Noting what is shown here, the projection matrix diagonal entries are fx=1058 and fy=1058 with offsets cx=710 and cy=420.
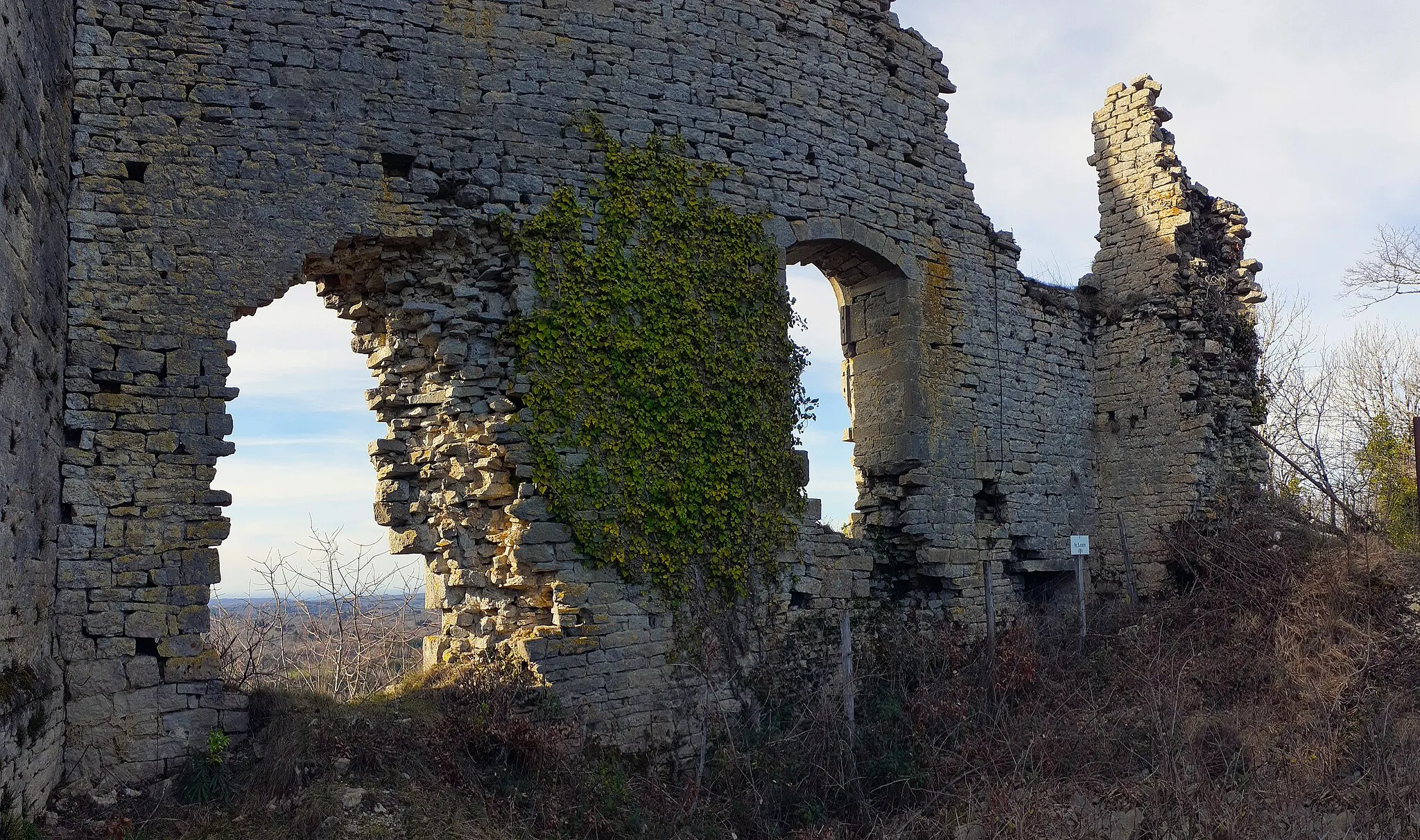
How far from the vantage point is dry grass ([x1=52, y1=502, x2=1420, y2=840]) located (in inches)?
245

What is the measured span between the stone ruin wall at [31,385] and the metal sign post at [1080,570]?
8.34 m

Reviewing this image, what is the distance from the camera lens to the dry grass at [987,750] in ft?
20.4

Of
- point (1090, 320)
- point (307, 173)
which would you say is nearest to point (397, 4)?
point (307, 173)

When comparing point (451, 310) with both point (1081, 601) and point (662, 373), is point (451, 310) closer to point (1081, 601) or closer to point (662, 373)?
point (662, 373)

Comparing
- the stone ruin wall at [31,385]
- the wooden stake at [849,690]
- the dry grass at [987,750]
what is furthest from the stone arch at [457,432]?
the wooden stake at [849,690]

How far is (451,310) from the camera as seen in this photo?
7.39 m

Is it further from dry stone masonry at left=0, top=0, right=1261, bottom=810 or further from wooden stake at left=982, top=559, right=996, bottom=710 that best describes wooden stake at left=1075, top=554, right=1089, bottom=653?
wooden stake at left=982, top=559, right=996, bottom=710

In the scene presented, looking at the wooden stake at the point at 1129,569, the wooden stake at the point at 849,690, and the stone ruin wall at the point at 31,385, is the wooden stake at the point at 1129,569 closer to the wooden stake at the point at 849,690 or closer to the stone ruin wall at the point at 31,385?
the wooden stake at the point at 849,690

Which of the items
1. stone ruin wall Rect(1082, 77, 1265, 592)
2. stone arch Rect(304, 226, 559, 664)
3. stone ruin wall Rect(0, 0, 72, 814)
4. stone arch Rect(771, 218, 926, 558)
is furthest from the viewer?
stone ruin wall Rect(1082, 77, 1265, 592)

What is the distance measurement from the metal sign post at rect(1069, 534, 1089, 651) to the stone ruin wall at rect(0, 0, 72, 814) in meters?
8.34

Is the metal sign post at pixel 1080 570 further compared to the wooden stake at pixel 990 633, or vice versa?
the metal sign post at pixel 1080 570

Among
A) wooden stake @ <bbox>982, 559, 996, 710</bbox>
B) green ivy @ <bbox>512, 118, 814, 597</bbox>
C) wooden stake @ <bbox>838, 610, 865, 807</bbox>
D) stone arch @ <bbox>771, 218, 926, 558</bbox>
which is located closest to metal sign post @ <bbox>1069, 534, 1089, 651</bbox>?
wooden stake @ <bbox>982, 559, 996, 710</bbox>

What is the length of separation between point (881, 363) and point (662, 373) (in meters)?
2.83

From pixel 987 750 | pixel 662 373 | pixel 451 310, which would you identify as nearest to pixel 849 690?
pixel 987 750
